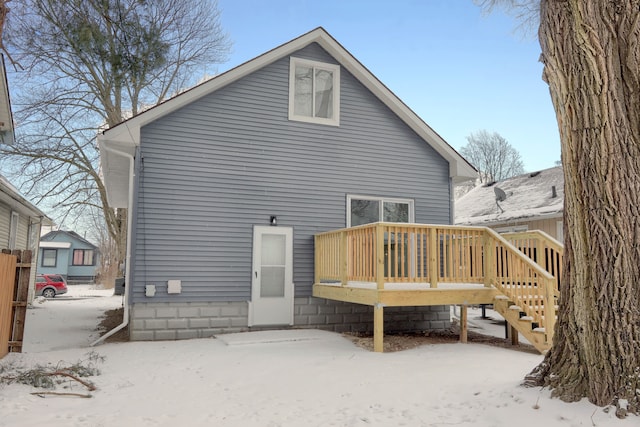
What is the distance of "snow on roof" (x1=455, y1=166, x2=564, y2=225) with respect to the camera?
14.6 m

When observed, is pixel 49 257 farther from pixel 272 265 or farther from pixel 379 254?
pixel 379 254

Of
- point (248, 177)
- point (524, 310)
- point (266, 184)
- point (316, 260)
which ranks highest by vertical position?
point (248, 177)

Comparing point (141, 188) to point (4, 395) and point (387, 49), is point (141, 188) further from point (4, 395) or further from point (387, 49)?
point (387, 49)

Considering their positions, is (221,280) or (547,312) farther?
(221,280)

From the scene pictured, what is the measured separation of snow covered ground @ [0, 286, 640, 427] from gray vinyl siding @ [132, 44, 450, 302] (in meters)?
1.49

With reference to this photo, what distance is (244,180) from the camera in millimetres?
8898

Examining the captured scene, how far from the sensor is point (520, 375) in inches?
197

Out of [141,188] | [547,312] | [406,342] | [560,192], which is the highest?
[560,192]

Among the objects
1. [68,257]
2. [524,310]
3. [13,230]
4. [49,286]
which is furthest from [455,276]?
[68,257]

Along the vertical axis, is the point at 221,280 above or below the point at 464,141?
below

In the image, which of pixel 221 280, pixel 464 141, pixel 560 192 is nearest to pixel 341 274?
pixel 221 280

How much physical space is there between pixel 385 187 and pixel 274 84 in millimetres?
3087

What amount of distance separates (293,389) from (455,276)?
3.68 m

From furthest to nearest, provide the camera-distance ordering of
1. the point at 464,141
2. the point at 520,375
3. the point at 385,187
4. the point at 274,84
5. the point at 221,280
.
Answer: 1. the point at 464,141
2. the point at 385,187
3. the point at 274,84
4. the point at 221,280
5. the point at 520,375
